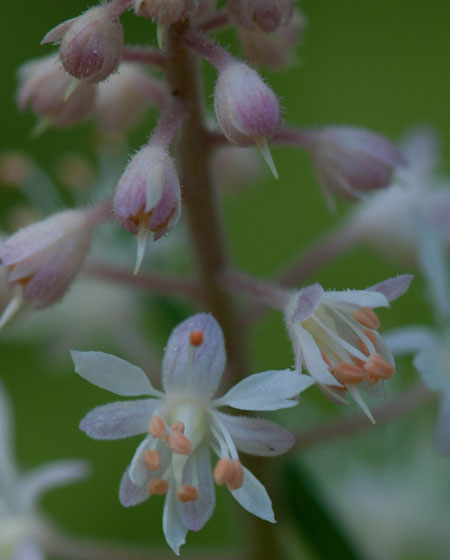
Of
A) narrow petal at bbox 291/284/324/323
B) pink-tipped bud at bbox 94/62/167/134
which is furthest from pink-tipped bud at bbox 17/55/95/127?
narrow petal at bbox 291/284/324/323

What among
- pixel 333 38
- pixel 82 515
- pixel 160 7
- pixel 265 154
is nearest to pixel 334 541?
pixel 265 154

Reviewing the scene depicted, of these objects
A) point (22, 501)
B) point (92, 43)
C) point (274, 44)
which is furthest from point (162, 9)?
point (22, 501)

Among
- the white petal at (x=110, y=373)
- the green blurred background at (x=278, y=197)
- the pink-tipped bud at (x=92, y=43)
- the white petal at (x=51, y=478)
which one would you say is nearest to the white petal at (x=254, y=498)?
the white petal at (x=110, y=373)

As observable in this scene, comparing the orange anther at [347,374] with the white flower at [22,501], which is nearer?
the orange anther at [347,374]

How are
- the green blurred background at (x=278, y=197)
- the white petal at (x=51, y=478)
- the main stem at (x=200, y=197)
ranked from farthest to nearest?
the green blurred background at (x=278, y=197) → the white petal at (x=51, y=478) → the main stem at (x=200, y=197)

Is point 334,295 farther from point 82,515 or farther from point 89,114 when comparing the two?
point 82,515

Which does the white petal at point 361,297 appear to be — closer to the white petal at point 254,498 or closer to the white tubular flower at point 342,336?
the white tubular flower at point 342,336

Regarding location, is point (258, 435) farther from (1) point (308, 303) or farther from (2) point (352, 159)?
(2) point (352, 159)
